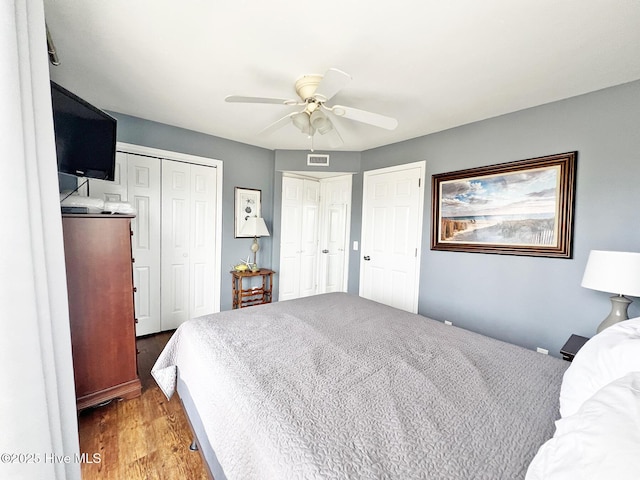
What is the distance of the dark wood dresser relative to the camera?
162 cm

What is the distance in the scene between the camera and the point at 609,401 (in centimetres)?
62

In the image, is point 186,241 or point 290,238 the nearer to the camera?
point 186,241

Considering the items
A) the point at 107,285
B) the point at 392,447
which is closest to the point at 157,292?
the point at 107,285

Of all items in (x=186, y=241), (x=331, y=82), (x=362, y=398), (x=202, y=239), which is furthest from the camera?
(x=202, y=239)

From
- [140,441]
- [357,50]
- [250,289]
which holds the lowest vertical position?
[140,441]

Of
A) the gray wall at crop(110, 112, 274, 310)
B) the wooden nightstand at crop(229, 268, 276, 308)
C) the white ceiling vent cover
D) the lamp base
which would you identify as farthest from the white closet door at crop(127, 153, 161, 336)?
the lamp base

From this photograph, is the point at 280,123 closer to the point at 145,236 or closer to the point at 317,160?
the point at 317,160

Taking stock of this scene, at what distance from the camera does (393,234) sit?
333cm

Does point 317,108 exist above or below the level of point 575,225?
above

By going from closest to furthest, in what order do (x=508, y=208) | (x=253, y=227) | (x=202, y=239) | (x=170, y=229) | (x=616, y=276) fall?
(x=616, y=276), (x=508, y=208), (x=170, y=229), (x=202, y=239), (x=253, y=227)

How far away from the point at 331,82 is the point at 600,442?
5.35ft

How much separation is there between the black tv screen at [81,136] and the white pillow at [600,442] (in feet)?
7.67

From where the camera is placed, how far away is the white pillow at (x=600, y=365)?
0.81m

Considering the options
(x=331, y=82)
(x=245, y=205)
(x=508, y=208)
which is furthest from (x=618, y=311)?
(x=245, y=205)
